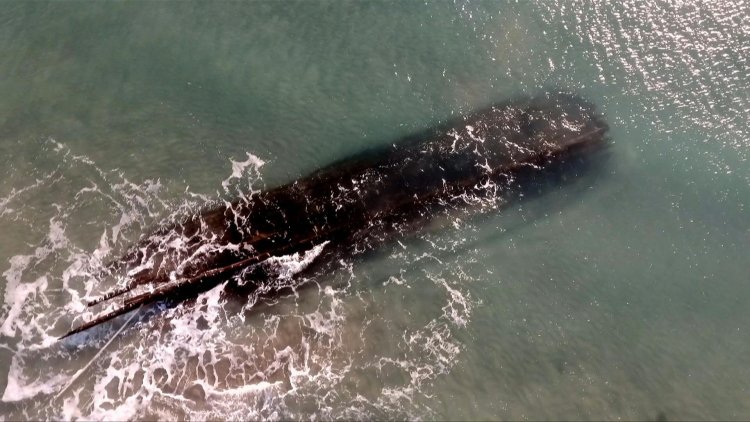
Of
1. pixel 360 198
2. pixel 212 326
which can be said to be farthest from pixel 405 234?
pixel 212 326

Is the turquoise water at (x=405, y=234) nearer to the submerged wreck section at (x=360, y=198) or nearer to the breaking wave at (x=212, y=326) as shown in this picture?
the breaking wave at (x=212, y=326)

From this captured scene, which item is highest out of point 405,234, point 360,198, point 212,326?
point 360,198

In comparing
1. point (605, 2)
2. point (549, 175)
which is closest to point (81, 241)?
point (549, 175)

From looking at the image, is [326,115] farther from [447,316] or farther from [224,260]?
[447,316]

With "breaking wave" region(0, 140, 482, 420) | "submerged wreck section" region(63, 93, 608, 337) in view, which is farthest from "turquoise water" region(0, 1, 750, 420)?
"submerged wreck section" region(63, 93, 608, 337)

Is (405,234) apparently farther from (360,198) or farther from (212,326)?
(212,326)

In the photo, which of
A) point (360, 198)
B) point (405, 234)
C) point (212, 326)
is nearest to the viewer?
point (212, 326)
